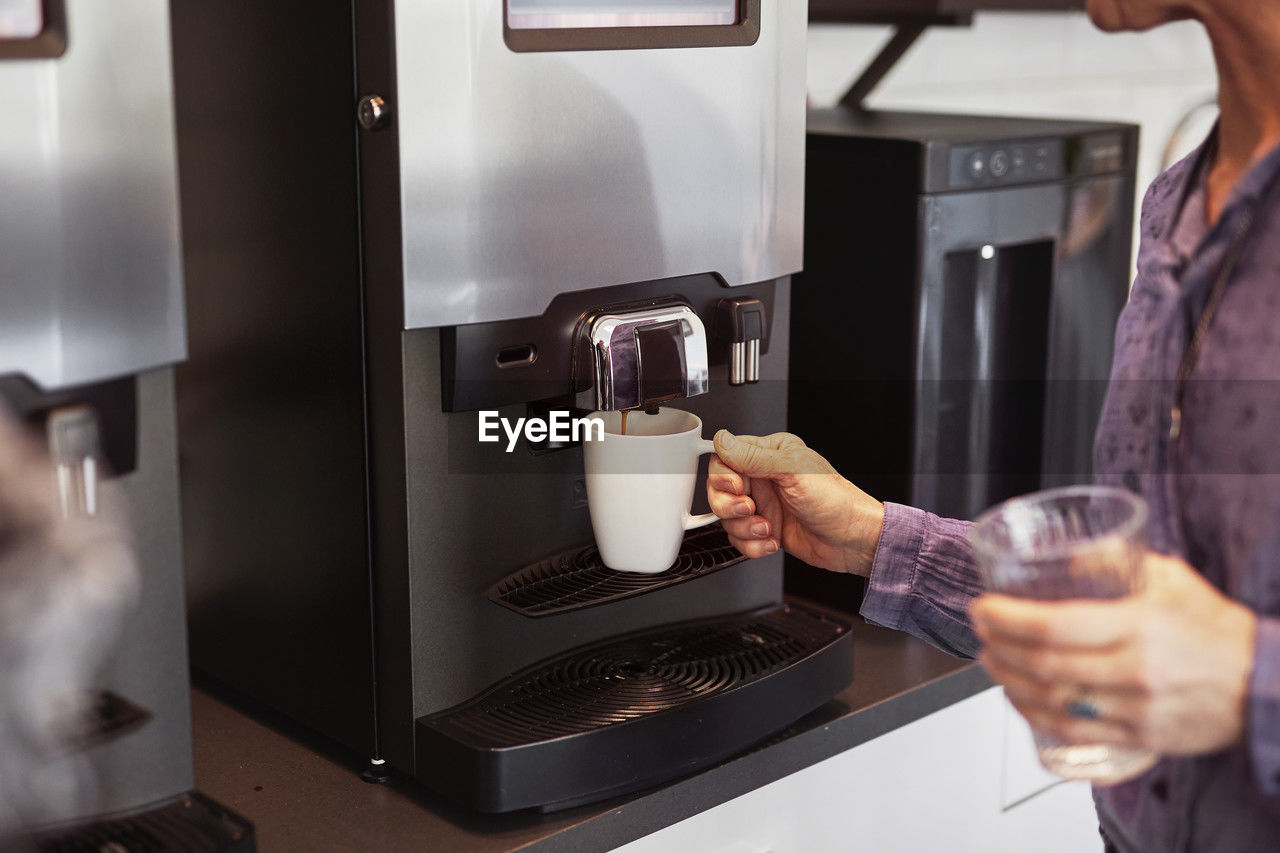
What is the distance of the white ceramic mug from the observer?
0.82 m

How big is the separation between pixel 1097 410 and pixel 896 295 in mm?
267

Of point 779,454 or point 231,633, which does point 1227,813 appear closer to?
point 779,454

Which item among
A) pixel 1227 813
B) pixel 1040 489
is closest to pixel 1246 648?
pixel 1227 813

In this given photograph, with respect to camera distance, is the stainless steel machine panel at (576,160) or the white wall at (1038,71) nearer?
the stainless steel machine panel at (576,160)

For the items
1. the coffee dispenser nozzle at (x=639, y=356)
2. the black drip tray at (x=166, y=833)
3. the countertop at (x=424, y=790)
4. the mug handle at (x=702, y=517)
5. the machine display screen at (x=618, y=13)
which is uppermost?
the machine display screen at (x=618, y=13)

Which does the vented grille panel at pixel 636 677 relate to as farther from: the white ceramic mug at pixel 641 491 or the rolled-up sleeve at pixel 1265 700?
the rolled-up sleeve at pixel 1265 700

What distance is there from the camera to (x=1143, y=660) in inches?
20.8

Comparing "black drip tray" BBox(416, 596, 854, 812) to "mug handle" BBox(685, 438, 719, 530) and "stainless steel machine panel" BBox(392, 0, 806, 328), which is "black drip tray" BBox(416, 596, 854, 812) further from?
"stainless steel machine panel" BBox(392, 0, 806, 328)

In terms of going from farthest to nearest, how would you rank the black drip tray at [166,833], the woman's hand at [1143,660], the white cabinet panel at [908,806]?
the white cabinet panel at [908,806] → the black drip tray at [166,833] → the woman's hand at [1143,660]

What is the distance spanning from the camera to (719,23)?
0.85 metres

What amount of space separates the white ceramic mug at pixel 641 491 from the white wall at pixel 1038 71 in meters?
1.00

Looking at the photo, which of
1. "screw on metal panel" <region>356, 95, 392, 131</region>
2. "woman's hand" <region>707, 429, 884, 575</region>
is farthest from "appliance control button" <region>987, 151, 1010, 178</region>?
"screw on metal panel" <region>356, 95, 392, 131</region>

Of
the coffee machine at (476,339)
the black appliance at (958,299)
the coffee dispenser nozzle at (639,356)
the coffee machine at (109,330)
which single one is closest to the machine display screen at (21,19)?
the coffee machine at (109,330)

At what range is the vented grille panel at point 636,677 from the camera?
2.73 ft
